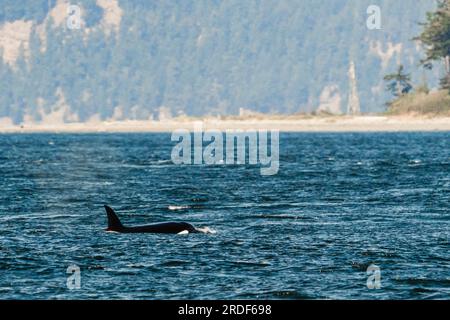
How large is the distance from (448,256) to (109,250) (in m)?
10.5

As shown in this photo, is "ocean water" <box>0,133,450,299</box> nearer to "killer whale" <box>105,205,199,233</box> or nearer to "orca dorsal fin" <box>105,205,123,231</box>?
"orca dorsal fin" <box>105,205,123,231</box>

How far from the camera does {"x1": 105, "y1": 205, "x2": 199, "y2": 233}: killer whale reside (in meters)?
41.0

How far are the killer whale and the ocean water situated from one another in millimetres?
771

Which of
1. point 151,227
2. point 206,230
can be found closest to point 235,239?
point 206,230

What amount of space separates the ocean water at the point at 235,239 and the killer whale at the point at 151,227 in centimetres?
77

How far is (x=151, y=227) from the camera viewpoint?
Answer: 41.5 metres

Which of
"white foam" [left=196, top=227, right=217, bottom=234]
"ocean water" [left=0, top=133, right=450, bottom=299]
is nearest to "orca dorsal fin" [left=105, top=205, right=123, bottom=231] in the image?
"ocean water" [left=0, top=133, right=450, bottom=299]

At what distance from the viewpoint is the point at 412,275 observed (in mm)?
31844

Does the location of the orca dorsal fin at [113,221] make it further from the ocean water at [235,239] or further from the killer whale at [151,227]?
the ocean water at [235,239]

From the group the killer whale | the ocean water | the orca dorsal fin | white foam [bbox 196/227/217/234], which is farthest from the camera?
the orca dorsal fin

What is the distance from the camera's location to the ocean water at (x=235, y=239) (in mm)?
30344

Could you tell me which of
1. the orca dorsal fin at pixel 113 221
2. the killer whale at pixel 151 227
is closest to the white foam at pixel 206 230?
the killer whale at pixel 151 227
